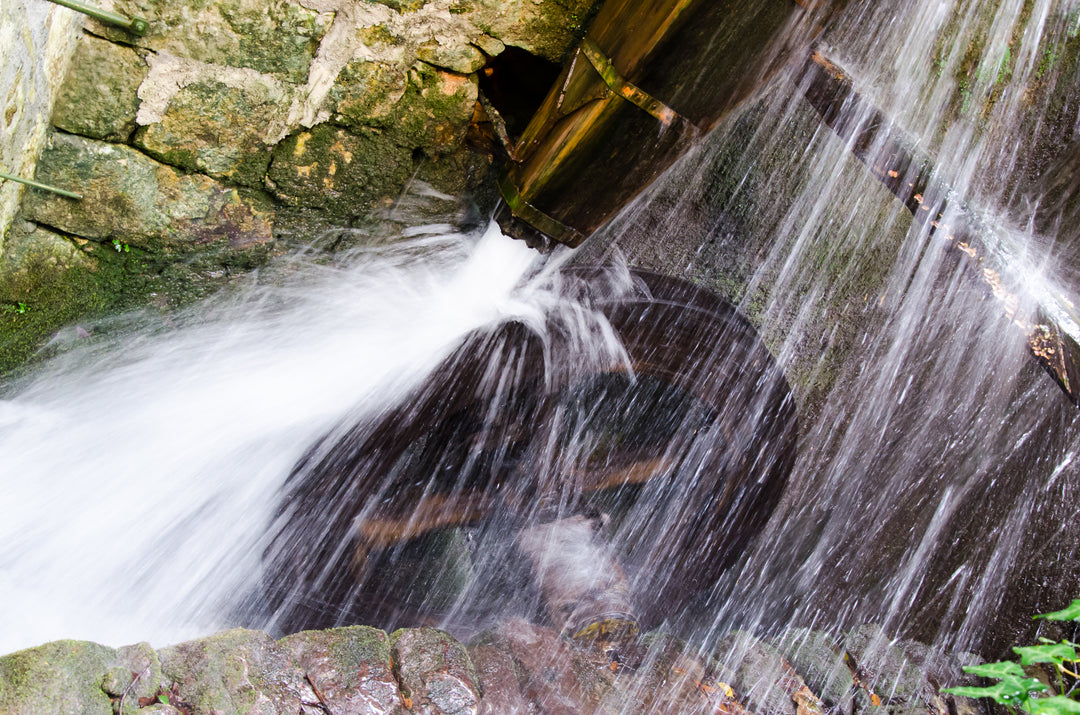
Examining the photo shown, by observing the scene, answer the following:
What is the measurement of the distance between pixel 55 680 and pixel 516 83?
81.7 inches

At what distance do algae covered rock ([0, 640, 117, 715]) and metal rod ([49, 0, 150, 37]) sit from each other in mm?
1532

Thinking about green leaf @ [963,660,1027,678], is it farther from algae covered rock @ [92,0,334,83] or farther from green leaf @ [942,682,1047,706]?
algae covered rock @ [92,0,334,83]

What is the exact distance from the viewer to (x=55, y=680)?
4.22 feet

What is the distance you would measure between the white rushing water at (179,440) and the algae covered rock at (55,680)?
0.75 metres

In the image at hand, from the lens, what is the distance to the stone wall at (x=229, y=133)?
1.91 meters

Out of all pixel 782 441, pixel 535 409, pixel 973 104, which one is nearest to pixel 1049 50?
pixel 973 104

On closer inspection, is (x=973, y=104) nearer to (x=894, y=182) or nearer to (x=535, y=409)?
(x=894, y=182)

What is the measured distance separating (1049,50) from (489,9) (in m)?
2.51

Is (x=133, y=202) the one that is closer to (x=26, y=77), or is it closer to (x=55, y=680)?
(x=26, y=77)

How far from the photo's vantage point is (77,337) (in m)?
2.20

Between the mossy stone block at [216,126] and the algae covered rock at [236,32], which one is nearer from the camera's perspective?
the algae covered rock at [236,32]

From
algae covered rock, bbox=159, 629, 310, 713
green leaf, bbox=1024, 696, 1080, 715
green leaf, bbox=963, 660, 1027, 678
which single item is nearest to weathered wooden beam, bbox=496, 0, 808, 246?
algae covered rock, bbox=159, 629, 310, 713

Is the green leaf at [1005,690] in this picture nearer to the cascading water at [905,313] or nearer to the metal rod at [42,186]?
the cascading water at [905,313]

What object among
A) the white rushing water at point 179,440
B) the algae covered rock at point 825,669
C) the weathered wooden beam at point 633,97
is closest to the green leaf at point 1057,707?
the algae covered rock at point 825,669
